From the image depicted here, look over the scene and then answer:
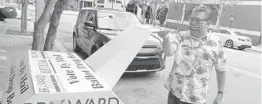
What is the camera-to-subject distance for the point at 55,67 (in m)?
2.07

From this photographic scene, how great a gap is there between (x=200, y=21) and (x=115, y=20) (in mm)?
4812

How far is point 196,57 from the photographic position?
2330 millimetres

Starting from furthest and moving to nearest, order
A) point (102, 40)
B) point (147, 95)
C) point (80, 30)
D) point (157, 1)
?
point (157, 1)
point (80, 30)
point (102, 40)
point (147, 95)

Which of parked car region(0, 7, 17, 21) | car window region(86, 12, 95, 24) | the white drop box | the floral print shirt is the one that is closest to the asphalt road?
car window region(86, 12, 95, 24)

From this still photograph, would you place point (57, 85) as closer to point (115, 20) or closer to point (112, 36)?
point (112, 36)

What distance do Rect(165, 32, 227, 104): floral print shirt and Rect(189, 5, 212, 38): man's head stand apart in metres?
0.06

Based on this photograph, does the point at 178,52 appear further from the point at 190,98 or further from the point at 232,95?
the point at 232,95

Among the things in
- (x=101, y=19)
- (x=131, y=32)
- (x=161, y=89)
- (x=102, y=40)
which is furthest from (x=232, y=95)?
(x=131, y=32)

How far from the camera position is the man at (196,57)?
91.0 inches

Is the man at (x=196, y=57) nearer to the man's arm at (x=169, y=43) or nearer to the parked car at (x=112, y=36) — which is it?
the man's arm at (x=169, y=43)

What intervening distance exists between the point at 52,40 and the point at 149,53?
205 centimetres

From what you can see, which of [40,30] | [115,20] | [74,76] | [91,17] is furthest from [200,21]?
[91,17]

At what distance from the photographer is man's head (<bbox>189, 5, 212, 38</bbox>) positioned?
2.27 m

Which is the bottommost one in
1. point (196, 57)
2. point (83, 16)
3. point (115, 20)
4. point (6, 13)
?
point (196, 57)
